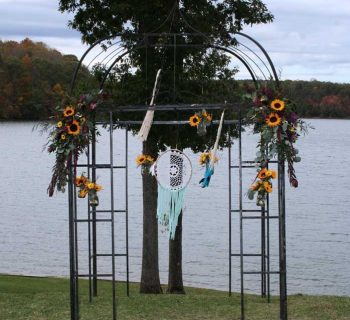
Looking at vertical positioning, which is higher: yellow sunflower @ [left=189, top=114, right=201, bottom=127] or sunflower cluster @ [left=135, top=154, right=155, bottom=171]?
yellow sunflower @ [left=189, top=114, right=201, bottom=127]

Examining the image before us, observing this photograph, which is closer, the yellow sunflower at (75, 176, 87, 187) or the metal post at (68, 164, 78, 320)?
the metal post at (68, 164, 78, 320)

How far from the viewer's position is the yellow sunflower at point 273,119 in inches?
368

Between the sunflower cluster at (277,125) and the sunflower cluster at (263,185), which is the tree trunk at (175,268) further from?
the sunflower cluster at (277,125)

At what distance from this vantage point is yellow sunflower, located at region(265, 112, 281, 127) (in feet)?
30.7

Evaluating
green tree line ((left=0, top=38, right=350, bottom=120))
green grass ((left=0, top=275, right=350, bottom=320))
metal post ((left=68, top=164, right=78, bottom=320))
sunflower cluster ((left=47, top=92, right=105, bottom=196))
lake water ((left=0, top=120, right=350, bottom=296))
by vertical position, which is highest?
green tree line ((left=0, top=38, right=350, bottom=120))

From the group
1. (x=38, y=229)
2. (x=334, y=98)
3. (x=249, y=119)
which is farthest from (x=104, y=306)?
(x=334, y=98)

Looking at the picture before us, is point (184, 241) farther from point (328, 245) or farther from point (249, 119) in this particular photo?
point (249, 119)

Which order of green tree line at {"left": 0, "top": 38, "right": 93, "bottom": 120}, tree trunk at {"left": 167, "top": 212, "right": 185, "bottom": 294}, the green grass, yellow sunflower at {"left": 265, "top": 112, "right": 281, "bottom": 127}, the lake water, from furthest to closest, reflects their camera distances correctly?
green tree line at {"left": 0, "top": 38, "right": 93, "bottom": 120}
the lake water
tree trunk at {"left": 167, "top": 212, "right": 185, "bottom": 294}
the green grass
yellow sunflower at {"left": 265, "top": 112, "right": 281, "bottom": 127}

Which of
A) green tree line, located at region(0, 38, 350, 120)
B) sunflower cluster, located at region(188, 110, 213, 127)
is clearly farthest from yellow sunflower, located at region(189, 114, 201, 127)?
green tree line, located at region(0, 38, 350, 120)

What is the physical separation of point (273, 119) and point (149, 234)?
21.6 ft

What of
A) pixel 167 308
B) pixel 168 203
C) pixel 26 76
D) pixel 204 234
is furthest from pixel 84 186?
pixel 26 76

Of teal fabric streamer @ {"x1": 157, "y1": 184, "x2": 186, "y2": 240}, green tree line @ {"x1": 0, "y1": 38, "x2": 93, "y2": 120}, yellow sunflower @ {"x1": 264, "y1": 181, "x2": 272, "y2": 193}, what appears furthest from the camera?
green tree line @ {"x1": 0, "y1": 38, "x2": 93, "y2": 120}

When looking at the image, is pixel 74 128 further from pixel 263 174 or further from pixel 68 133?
pixel 263 174

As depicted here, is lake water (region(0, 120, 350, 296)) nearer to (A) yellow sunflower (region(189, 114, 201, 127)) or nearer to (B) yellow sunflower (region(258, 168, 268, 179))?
(A) yellow sunflower (region(189, 114, 201, 127))
